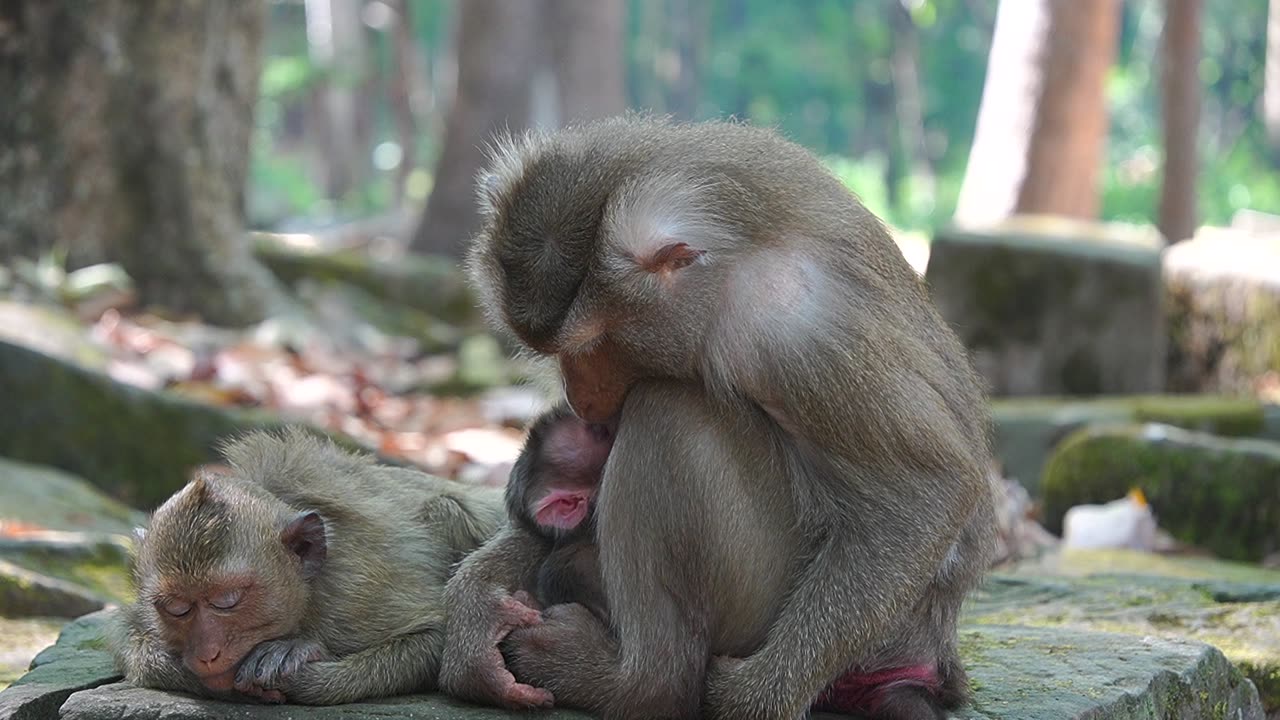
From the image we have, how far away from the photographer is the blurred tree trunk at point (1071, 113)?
15.9 metres

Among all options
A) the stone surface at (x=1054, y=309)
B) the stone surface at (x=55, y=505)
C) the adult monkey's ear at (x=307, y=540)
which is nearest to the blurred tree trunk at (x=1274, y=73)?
the stone surface at (x=1054, y=309)

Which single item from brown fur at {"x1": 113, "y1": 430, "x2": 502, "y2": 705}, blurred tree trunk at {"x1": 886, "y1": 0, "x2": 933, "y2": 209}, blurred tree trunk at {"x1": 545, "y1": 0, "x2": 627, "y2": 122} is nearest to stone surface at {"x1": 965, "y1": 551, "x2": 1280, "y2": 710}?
brown fur at {"x1": 113, "y1": 430, "x2": 502, "y2": 705}

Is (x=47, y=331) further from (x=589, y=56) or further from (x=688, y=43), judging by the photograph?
(x=688, y=43)

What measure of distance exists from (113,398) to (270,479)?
3.56m

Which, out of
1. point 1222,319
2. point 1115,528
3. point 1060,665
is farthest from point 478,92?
point 1060,665

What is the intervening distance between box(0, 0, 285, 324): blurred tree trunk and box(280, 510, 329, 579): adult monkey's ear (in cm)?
778

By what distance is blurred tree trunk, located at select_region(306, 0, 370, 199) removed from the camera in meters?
31.0

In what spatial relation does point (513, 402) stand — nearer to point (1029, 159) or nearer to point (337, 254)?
point (337, 254)

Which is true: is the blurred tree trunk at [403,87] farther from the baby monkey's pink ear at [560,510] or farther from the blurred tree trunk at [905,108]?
the baby monkey's pink ear at [560,510]

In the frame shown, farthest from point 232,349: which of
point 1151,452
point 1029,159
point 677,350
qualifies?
point 1029,159

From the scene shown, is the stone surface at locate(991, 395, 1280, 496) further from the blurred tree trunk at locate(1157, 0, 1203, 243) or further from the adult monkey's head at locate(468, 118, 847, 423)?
the blurred tree trunk at locate(1157, 0, 1203, 243)

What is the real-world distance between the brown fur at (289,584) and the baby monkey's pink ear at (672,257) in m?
1.05

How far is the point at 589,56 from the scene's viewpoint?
20.1 m

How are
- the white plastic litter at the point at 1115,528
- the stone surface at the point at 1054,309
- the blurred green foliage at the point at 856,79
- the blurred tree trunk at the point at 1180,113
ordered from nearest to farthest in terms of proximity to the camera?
1. the white plastic litter at the point at 1115,528
2. the stone surface at the point at 1054,309
3. the blurred tree trunk at the point at 1180,113
4. the blurred green foliage at the point at 856,79
